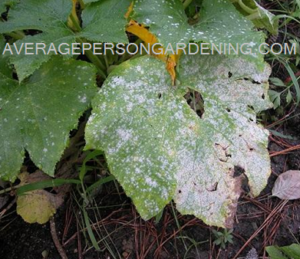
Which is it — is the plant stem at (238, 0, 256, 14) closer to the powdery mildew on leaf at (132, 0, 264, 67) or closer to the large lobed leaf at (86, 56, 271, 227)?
the powdery mildew on leaf at (132, 0, 264, 67)

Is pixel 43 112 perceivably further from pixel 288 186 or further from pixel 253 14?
pixel 288 186

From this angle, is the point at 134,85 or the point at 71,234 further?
the point at 71,234

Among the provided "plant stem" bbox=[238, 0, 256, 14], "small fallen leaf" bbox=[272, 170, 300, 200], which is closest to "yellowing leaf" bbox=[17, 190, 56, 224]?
"small fallen leaf" bbox=[272, 170, 300, 200]

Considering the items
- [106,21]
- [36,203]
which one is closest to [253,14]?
[106,21]

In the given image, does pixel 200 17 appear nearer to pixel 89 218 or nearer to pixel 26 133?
pixel 26 133

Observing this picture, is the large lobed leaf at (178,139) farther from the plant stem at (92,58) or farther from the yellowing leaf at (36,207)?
the yellowing leaf at (36,207)

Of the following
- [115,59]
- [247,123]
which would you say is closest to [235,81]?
[247,123]

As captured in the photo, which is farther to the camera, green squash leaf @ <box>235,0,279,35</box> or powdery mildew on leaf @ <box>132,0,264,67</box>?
green squash leaf @ <box>235,0,279,35</box>
